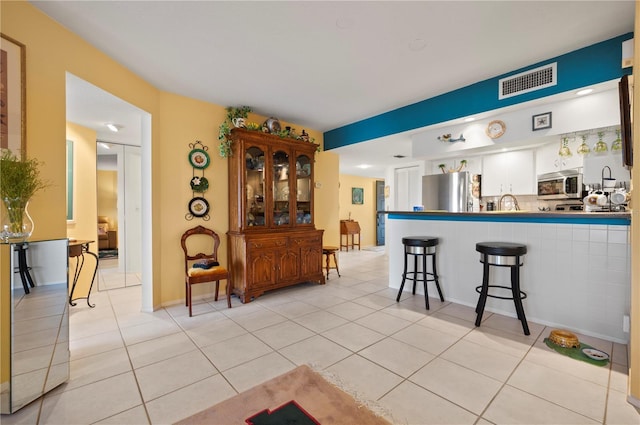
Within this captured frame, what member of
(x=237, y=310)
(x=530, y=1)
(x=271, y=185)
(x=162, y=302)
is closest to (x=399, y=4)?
(x=530, y=1)

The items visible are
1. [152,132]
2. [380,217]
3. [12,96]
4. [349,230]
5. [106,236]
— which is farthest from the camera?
[380,217]

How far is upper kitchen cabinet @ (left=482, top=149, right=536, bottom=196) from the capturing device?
13.2 ft

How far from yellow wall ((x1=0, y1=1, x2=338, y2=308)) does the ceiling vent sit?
2.92 meters

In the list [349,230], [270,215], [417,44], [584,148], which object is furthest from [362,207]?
[417,44]

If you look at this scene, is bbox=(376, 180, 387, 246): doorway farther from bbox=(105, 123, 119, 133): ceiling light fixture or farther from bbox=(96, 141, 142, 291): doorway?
bbox=(105, 123, 119, 133): ceiling light fixture

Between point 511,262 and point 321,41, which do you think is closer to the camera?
point 321,41

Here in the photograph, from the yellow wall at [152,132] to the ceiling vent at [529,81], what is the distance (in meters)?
2.92

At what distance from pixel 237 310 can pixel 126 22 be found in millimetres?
2834

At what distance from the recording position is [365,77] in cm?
298

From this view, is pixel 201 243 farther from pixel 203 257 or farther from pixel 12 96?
pixel 12 96

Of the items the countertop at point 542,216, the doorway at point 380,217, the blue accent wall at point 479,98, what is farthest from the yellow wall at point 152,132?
the doorway at point 380,217

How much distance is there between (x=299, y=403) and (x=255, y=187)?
271 centimetres

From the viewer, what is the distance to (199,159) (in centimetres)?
353

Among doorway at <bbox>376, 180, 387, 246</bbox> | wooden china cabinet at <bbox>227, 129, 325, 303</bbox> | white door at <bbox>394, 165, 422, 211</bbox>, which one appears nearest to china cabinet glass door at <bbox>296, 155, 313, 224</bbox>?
wooden china cabinet at <bbox>227, 129, 325, 303</bbox>
